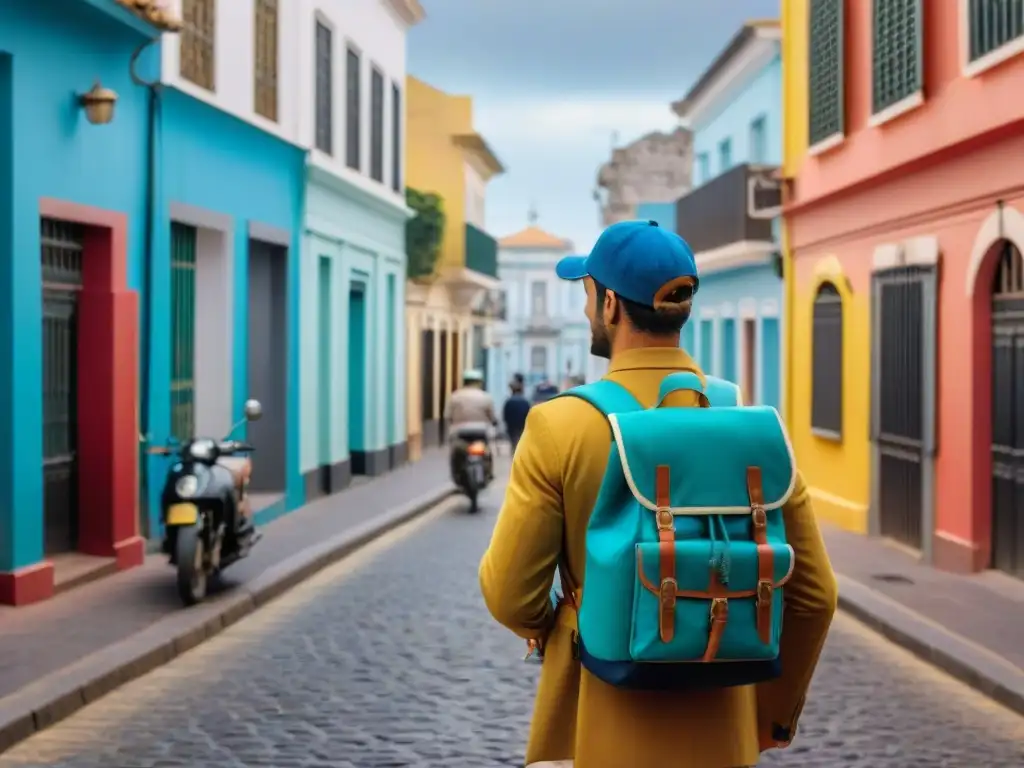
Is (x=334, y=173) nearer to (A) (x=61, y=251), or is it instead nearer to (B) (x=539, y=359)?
(A) (x=61, y=251)

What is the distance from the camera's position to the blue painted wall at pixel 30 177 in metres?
10.4

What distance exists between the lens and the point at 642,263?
10.4 feet

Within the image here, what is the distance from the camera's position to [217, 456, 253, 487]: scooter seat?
456 inches

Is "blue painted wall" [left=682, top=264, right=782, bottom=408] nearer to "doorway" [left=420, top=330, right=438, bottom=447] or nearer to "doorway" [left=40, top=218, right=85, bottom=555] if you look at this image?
"doorway" [left=420, top=330, right=438, bottom=447]

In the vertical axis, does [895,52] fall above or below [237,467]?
above

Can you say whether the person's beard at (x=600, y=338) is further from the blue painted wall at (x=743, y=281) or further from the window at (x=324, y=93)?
the blue painted wall at (x=743, y=281)

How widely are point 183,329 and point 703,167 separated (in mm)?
18797

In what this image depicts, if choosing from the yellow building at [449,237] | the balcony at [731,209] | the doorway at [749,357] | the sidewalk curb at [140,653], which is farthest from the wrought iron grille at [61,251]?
the yellow building at [449,237]

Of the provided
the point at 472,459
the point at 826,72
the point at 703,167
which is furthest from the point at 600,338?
the point at 703,167

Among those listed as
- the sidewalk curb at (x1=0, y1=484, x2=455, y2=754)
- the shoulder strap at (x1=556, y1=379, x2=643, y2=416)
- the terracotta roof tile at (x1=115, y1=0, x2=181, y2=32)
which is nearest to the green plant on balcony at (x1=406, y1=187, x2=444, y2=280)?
the sidewalk curb at (x1=0, y1=484, x2=455, y2=754)

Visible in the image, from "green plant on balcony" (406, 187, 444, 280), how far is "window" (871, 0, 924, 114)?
15.2 m

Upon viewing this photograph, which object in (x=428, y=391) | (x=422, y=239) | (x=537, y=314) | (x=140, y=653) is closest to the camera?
(x=140, y=653)

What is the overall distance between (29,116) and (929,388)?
7805mm

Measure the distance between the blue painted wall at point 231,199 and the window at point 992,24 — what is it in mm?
6870
